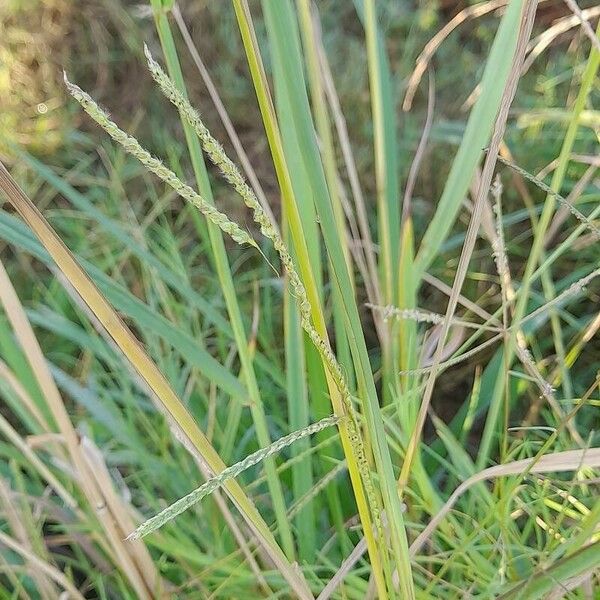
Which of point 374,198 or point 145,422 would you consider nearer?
point 145,422

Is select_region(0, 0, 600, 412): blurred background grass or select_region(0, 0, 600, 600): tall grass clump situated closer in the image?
select_region(0, 0, 600, 600): tall grass clump

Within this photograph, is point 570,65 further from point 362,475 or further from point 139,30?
point 362,475

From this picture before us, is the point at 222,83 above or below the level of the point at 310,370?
above

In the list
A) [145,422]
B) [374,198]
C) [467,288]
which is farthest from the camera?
[374,198]

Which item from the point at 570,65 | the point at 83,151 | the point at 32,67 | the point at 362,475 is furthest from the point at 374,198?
the point at 362,475

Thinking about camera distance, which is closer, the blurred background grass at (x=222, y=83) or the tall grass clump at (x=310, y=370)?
the tall grass clump at (x=310, y=370)

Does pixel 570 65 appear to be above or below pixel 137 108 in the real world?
below

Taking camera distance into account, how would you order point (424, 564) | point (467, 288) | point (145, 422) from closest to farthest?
point (424, 564) → point (145, 422) → point (467, 288)

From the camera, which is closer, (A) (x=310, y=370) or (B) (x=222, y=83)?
(A) (x=310, y=370)
